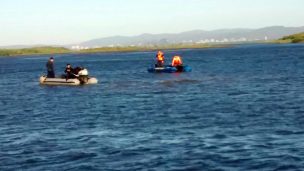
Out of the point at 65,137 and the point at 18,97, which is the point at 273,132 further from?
the point at 18,97

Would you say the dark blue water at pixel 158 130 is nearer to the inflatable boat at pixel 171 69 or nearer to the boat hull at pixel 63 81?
the boat hull at pixel 63 81

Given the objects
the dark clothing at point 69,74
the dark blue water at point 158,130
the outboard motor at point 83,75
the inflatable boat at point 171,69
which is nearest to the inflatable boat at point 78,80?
the outboard motor at point 83,75

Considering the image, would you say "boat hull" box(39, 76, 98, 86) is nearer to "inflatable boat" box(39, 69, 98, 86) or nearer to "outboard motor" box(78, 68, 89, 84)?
"inflatable boat" box(39, 69, 98, 86)

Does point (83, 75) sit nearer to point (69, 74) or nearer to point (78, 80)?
point (78, 80)

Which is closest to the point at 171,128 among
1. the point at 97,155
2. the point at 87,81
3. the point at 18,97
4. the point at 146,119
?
the point at 146,119

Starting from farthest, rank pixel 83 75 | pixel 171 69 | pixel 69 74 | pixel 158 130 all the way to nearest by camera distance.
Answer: pixel 171 69 → pixel 69 74 → pixel 83 75 → pixel 158 130

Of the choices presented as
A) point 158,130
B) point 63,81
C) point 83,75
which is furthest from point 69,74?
point 158,130

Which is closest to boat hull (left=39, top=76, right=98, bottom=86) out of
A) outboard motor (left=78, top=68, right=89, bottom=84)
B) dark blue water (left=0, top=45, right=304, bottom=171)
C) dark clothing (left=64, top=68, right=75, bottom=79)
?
outboard motor (left=78, top=68, right=89, bottom=84)

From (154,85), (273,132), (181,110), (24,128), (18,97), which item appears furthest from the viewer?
(154,85)

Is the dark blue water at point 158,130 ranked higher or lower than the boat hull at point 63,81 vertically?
higher

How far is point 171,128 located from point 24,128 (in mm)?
7660

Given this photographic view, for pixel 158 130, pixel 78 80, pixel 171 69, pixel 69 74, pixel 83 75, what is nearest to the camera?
pixel 158 130

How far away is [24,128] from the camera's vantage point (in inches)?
1144

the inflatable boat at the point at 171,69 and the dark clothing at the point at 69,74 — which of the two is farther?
the inflatable boat at the point at 171,69
